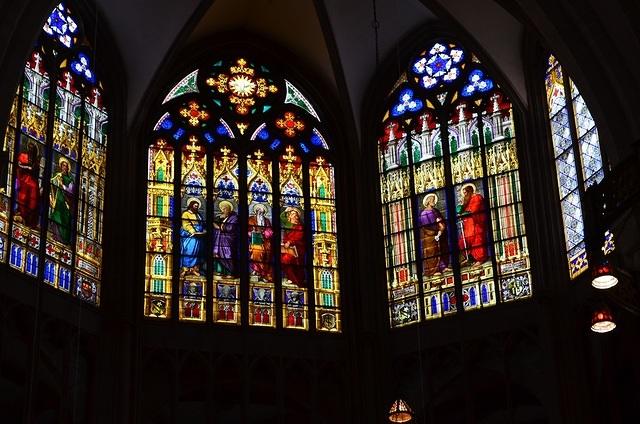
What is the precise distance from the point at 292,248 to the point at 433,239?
7.93 feet

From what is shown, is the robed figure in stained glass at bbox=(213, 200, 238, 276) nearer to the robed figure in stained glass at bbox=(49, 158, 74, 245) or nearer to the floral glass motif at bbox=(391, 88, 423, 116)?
the robed figure in stained glass at bbox=(49, 158, 74, 245)

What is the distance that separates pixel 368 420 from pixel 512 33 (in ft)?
22.7

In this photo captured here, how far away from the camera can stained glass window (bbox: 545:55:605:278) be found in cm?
2173

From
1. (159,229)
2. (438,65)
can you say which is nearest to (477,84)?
(438,65)

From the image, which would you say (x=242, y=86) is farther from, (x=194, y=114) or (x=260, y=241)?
(x=260, y=241)

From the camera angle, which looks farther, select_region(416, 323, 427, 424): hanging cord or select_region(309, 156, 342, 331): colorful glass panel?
select_region(309, 156, 342, 331): colorful glass panel

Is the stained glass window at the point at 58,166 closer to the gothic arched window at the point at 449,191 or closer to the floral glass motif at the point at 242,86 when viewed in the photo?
the floral glass motif at the point at 242,86

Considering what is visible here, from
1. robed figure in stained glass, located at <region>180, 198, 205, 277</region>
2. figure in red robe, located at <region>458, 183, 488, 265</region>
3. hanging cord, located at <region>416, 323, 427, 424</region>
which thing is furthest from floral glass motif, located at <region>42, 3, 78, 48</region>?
hanging cord, located at <region>416, 323, 427, 424</region>

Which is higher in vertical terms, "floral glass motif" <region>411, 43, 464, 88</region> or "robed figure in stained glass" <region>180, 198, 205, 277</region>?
"floral glass motif" <region>411, 43, 464, 88</region>

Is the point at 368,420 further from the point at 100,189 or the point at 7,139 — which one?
the point at 7,139

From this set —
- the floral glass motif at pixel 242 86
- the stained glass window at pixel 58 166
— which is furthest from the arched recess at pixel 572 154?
the stained glass window at pixel 58 166

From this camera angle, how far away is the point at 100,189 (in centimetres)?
2288

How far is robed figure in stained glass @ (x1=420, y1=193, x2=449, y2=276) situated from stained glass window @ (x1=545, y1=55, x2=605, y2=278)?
7.37 feet

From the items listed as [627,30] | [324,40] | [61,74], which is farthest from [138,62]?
[627,30]
